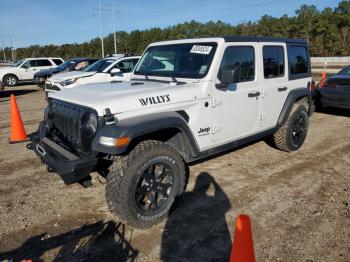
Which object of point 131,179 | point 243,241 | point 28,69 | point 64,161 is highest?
point 28,69

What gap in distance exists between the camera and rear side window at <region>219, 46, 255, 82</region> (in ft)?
14.1

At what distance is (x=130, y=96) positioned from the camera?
3.49 metres

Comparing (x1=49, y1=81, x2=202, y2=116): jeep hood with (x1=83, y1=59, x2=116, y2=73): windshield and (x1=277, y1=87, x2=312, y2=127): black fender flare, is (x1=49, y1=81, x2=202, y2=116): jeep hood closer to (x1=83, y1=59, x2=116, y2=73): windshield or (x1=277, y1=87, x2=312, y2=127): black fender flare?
(x1=277, y1=87, x2=312, y2=127): black fender flare

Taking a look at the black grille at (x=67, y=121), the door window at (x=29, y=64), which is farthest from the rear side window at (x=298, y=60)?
the door window at (x=29, y=64)

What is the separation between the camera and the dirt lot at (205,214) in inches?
124

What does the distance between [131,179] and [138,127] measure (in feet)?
1.74

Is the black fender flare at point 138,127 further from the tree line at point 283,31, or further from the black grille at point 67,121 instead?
the tree line at point 283,31

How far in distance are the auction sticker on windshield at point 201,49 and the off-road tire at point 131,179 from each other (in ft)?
4.74

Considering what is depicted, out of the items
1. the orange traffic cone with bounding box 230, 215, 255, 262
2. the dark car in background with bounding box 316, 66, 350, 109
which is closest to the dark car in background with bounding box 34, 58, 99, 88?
the dark car in background with bounding box 316, 66, 350, 109

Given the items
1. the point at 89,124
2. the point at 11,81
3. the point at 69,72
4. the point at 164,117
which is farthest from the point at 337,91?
the point at 11,81

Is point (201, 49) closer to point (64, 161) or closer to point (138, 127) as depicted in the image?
point (138, 127)

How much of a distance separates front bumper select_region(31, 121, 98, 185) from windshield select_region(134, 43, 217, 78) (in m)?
1.73

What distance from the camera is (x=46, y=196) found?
4.30 meters

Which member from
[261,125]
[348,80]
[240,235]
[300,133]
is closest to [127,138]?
[240,235]
